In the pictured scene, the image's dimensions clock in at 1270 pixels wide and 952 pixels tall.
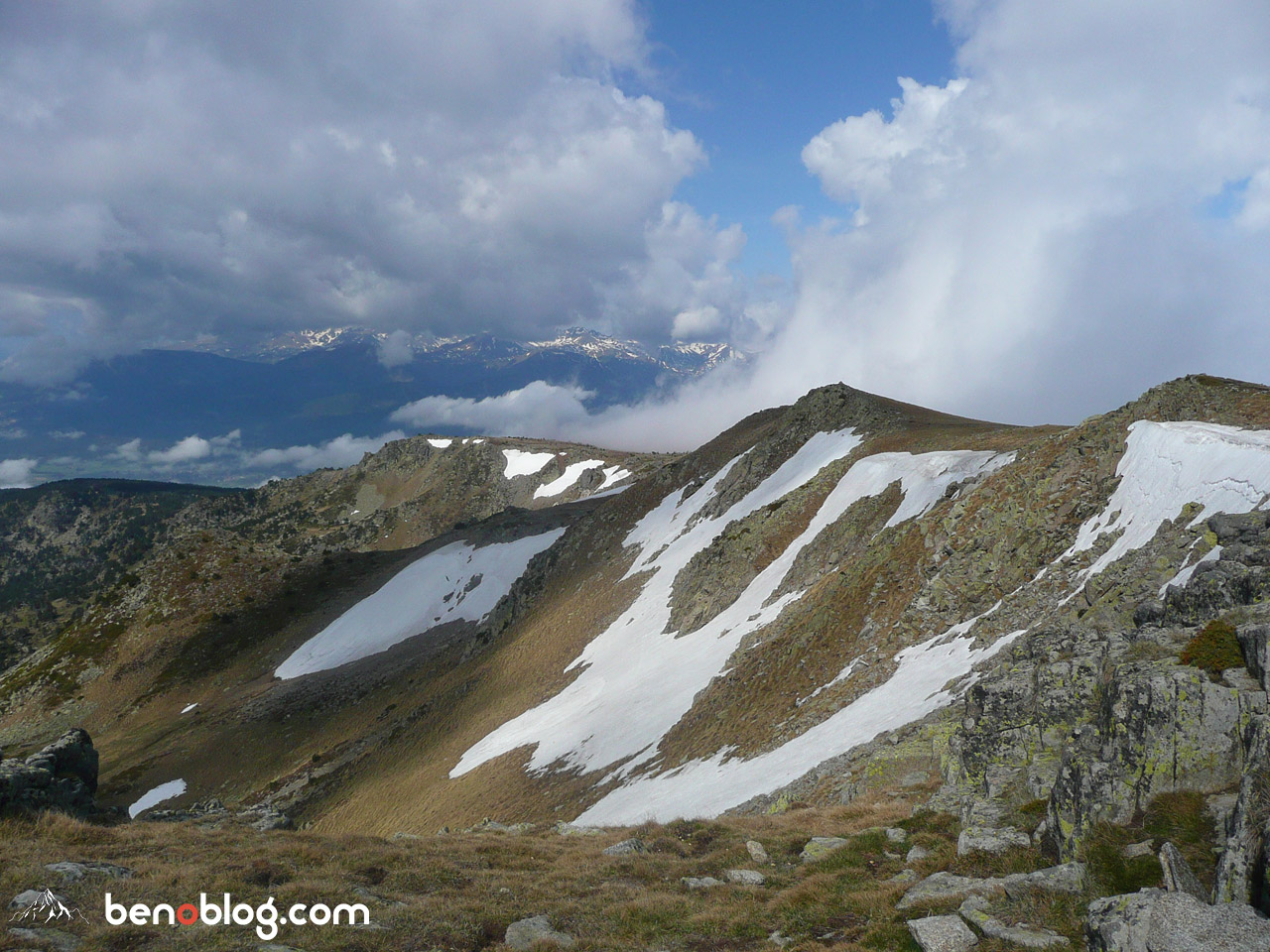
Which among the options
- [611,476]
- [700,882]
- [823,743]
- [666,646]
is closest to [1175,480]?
[823,743]

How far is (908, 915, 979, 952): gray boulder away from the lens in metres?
7.31

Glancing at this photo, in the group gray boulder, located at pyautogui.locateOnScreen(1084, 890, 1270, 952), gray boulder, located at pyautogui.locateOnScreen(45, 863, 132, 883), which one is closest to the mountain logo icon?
gray boulder, located at pyautogui.locateOnScreen(45, 863, 132, 883)

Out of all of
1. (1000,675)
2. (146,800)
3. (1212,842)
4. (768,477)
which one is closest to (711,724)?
(1000,675)

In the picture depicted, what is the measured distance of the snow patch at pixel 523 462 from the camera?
7229 inches

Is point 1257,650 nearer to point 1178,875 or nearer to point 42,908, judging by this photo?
point 1178,875

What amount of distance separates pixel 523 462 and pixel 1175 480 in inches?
6969

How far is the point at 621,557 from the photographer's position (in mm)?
63969

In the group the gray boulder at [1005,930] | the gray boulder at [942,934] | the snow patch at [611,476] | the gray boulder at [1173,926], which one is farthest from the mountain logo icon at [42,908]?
the snow patch at [611,476]

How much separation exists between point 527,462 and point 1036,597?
17391 centimetres

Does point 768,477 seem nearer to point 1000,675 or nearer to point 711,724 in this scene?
point 711,724

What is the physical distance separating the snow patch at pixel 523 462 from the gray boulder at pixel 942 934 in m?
176

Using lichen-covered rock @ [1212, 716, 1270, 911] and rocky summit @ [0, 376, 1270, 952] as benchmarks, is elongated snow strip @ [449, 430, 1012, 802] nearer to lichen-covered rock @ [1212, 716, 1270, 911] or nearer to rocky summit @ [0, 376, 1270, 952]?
rocky summit @ [0, 376, 1270, 952]

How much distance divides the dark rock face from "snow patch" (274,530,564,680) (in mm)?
61317

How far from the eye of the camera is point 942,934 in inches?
296
